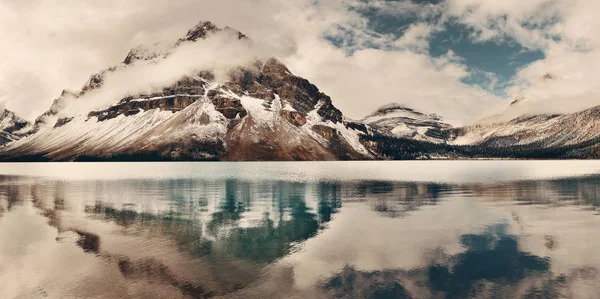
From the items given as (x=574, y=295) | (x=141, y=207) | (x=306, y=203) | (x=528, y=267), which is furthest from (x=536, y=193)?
(x=141, y=207)

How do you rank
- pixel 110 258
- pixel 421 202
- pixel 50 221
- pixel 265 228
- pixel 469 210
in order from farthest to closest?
pixel 421 202, pixel 469 210, pixel 50 221, pixel 265 228, pixel 110 258

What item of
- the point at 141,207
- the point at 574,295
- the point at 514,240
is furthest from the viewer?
the point at 141,207

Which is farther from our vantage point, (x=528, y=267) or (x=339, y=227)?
(x=339, y=227)

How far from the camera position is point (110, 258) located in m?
35.5

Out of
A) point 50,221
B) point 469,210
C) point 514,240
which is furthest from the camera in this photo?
point 469,210

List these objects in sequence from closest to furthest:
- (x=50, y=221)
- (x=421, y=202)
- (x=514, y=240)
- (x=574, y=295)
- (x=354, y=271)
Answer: (x=574, y=295) → (x=354, y=271) → (x=514, y=240) → (x=50, y=221) → (x=421, y=202)

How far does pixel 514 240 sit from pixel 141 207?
52.6m

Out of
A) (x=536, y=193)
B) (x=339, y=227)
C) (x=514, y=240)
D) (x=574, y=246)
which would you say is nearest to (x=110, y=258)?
(x=339, y=227)

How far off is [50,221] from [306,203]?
3790cm

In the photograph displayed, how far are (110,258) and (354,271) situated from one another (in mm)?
20107

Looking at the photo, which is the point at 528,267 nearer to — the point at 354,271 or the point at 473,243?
the point at 473,243

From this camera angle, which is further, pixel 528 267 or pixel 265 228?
pixel 265 228

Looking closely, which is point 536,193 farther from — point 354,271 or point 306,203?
point 354,271

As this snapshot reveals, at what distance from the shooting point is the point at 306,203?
241 feet
